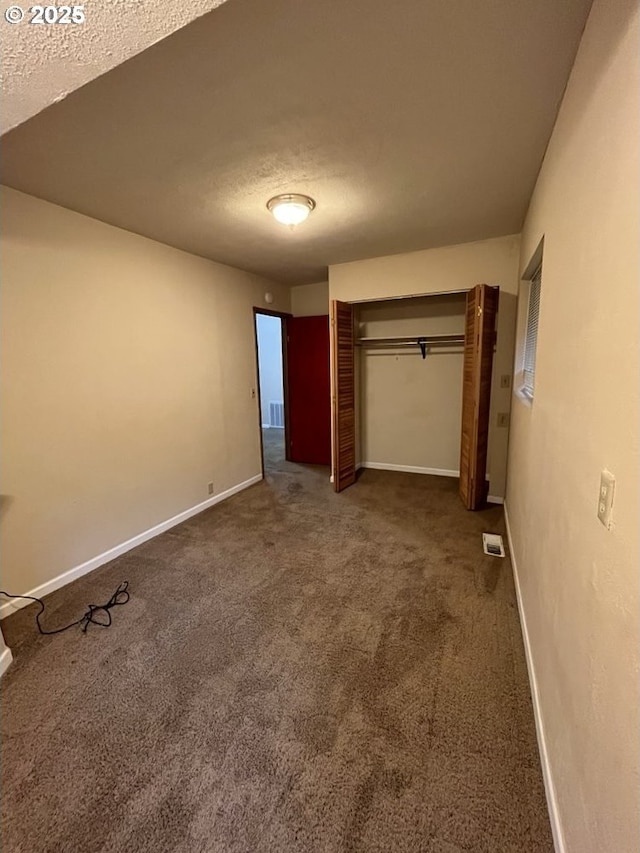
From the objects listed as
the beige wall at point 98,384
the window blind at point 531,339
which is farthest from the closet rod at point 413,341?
the beige wall at point 98,384

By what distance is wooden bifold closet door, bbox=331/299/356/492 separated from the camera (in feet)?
12.1

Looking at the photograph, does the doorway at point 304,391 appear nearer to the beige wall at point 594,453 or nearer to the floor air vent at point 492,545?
the floor air vent at point 492,545

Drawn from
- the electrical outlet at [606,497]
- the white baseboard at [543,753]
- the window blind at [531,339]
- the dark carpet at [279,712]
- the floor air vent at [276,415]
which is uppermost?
the window blind at [531,339]

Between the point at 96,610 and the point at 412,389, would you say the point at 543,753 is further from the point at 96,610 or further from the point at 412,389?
the point at 412,389

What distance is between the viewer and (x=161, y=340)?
306 cm

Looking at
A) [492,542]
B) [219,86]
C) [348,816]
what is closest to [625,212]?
[219,86]

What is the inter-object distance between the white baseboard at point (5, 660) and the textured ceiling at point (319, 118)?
2398mm

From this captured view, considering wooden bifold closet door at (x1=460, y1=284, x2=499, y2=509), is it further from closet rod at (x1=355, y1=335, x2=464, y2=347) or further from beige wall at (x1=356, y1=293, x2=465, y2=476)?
beige wall at (x1=356, y1=293, x2=465, y2=476)

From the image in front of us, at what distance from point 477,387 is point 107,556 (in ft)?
10.8

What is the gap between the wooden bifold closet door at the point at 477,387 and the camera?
10.1ft

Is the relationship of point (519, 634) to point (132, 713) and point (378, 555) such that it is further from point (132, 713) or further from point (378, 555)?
point (132, 713)

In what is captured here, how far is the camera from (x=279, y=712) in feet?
4.88

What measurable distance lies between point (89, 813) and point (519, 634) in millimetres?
1927

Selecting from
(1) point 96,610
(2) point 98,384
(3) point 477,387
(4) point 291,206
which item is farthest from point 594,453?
(2) point 98,384
